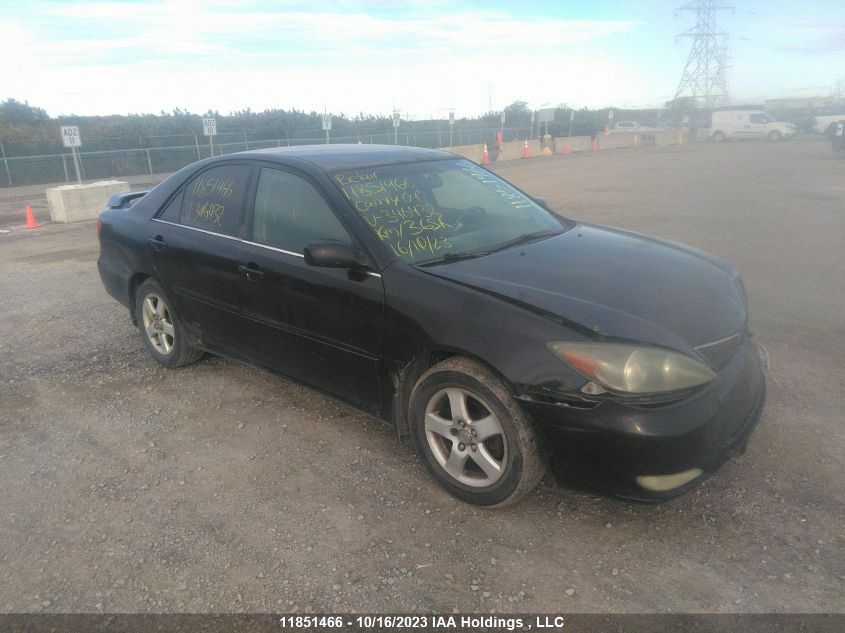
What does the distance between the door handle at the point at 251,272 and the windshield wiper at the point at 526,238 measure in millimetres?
1323

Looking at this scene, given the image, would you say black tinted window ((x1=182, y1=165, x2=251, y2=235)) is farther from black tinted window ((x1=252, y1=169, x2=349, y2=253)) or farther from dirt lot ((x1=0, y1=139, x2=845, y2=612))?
dirt lot ((x1=0, y1=139, x2=845, y2=612))

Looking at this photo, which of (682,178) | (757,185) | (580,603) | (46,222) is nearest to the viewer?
(580,603)

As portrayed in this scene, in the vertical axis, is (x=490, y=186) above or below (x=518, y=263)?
above

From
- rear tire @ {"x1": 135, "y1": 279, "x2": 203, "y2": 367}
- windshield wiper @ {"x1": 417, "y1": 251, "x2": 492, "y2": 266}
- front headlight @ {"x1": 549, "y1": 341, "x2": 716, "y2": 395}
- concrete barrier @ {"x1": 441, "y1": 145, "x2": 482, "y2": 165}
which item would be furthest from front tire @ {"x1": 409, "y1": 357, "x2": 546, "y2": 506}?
concrete barrier @ {"x1": 441, "y1": 145, "x2": 482, "y2": 165}

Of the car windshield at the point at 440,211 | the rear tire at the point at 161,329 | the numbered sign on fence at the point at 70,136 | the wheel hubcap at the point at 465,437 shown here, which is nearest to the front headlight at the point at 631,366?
the wheel hubcap at the point at 465,437

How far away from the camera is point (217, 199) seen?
13.5 feet

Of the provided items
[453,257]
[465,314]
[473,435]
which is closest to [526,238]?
[453,257]

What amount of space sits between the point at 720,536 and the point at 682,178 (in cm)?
1651

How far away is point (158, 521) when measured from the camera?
9.84 feet

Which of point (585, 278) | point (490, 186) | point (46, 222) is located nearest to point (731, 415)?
point (585, 278)

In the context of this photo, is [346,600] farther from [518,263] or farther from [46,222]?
[46,222]

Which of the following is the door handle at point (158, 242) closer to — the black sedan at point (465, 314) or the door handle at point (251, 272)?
the black sedan at point (465, 314)

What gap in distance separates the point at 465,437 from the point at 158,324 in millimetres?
2841

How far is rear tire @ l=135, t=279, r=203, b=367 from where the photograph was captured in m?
4.55
